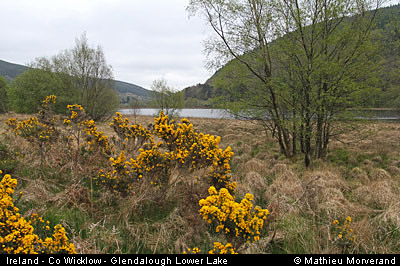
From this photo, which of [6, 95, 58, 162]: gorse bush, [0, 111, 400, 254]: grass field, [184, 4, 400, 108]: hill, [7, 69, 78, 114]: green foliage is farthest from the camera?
[7, 69, 78, 114]: green foliage

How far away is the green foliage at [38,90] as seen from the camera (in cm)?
2173

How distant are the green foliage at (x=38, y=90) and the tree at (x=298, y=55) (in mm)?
20042

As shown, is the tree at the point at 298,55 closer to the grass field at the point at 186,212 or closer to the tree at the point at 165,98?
the grass field at the point at 186,212

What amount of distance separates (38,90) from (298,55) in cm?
2592

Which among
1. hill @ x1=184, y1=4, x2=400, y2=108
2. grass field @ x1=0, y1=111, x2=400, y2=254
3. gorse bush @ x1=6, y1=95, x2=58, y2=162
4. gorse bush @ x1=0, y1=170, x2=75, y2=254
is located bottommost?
grass field @ x1=0, y1=111, x2=400, y2=254

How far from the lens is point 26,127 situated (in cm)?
649

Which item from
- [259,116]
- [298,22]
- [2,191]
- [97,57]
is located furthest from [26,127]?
[97,57]

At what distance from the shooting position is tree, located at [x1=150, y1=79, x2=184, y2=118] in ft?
88.7

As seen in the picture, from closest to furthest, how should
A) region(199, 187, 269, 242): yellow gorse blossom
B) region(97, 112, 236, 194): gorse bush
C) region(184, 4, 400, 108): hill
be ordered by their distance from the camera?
1. region(199, 187, 269, 242): yellow gorse blossom
2. region(97, 112, 236, 194): gorse bush
3. region(184, 4, 400, 108): hill

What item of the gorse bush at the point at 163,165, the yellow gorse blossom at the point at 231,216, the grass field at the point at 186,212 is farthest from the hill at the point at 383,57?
the yellow gorse blossom at the point at 231,216

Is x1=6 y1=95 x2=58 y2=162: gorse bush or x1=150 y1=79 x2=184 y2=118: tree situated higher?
x1=150 y1=79 x2=184 y2=118: tree

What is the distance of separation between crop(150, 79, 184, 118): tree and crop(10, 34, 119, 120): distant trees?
21.0 feet

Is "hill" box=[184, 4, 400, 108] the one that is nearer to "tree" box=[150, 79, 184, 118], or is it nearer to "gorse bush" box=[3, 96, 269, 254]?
"gorse bush" box=[3, 96, 269, 254]

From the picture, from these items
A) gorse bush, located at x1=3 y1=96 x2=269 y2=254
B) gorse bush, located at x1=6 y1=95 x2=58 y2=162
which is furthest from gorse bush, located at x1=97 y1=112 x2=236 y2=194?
gorse bush, located at x1=6 y1=95 x2=58 y2=162
